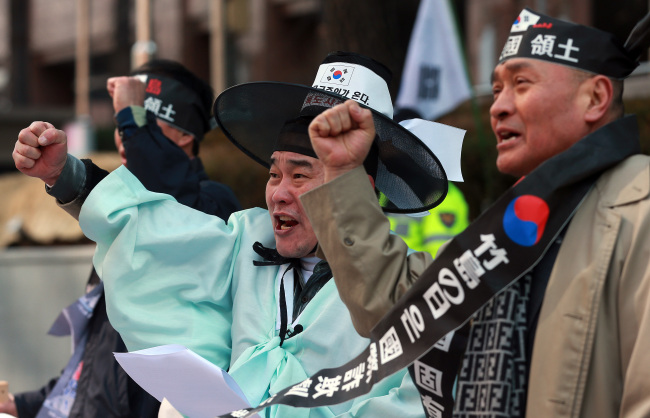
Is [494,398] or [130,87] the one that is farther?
[130,87]

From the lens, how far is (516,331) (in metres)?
1.94

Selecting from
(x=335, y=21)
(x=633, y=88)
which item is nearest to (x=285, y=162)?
(x=335, y=21)

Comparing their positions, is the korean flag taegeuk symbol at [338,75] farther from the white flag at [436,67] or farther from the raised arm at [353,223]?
the white flag at [436,67]

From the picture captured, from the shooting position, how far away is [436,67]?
6.30m

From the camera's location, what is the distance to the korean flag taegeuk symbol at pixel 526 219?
191 cm

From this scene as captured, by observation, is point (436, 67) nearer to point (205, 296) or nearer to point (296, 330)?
point (205, 296)

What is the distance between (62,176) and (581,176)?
1599 mm

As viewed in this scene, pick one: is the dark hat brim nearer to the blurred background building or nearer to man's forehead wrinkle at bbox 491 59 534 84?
man's forehead wrinkle at bbox 491 59 534 84

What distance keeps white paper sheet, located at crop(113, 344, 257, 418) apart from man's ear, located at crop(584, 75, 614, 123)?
1182 millimetres

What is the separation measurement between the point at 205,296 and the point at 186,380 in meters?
0.45

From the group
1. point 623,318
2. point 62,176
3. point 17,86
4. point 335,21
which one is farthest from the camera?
point 17,86

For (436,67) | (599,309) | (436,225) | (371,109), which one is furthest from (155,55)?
(599,309)

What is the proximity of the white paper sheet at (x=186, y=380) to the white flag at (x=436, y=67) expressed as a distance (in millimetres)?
4030

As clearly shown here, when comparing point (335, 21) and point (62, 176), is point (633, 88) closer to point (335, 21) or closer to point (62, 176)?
point (335, 21)
